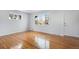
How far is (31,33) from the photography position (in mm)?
1756

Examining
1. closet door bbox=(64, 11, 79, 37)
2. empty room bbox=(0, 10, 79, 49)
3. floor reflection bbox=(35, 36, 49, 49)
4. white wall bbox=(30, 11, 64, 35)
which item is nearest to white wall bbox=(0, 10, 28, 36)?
empty room bbox=(0, 10, 79, 49)

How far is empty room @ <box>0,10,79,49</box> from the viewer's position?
1688 mm

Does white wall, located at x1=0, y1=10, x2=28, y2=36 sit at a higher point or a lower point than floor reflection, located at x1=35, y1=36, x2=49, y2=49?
higher

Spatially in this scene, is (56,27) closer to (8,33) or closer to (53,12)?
(53,12)

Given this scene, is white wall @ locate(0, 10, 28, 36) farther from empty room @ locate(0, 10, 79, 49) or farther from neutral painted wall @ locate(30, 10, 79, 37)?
neutral painted wall @ locate(30, 10, 79, 37)

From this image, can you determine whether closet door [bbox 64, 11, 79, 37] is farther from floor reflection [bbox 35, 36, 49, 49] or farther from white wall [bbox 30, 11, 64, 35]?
floor reflection [bbox 35, 36, 49, 49]

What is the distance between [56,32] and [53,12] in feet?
1.21

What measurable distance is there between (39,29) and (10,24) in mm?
536

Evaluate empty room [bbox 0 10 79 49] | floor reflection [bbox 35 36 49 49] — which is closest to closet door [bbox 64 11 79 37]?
empty room [bbox 0 10 79 49]

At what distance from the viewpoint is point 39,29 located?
5.79ft

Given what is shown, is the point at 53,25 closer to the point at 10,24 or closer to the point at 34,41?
the point at 34,41

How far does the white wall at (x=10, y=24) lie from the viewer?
1.69 meters

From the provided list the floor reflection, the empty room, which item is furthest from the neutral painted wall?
the floor reflection
